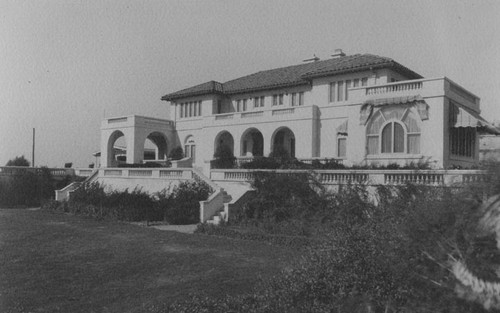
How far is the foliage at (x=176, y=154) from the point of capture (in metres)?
39.2

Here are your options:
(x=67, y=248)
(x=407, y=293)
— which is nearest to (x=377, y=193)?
(x=67, y=248)

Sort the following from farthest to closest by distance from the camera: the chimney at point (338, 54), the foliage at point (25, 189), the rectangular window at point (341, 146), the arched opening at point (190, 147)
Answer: the arched opening at point (190, 147) < the chimney at point (338, 54) < the foliage at point (25, 189) < the rectangular window at point (341, 146)

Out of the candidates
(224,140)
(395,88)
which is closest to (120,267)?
(395,88)

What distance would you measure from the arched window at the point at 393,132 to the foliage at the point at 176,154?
20.1m

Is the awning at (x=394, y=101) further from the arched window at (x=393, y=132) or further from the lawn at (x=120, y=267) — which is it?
the lawn at (x=120, y=267)

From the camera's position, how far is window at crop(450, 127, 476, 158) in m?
23.4

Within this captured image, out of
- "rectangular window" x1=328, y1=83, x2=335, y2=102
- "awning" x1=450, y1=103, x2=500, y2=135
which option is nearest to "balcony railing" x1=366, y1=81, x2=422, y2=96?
"awning" x1=450, y1=103, x2=500, y2=135

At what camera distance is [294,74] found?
1430 inches

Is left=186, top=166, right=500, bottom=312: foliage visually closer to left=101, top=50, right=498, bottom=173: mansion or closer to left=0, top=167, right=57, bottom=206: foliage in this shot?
left=101, top=50, right=498, bottom=173: mansion

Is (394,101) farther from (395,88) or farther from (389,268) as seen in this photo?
(389,268)

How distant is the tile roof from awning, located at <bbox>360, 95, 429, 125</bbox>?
5749mm

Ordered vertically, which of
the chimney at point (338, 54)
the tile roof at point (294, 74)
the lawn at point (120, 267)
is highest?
the chimney at point (338, 54)

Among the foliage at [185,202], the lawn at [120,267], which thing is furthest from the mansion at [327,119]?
the lawn at [120,267]

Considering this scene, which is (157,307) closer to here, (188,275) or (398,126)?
(188,275)
